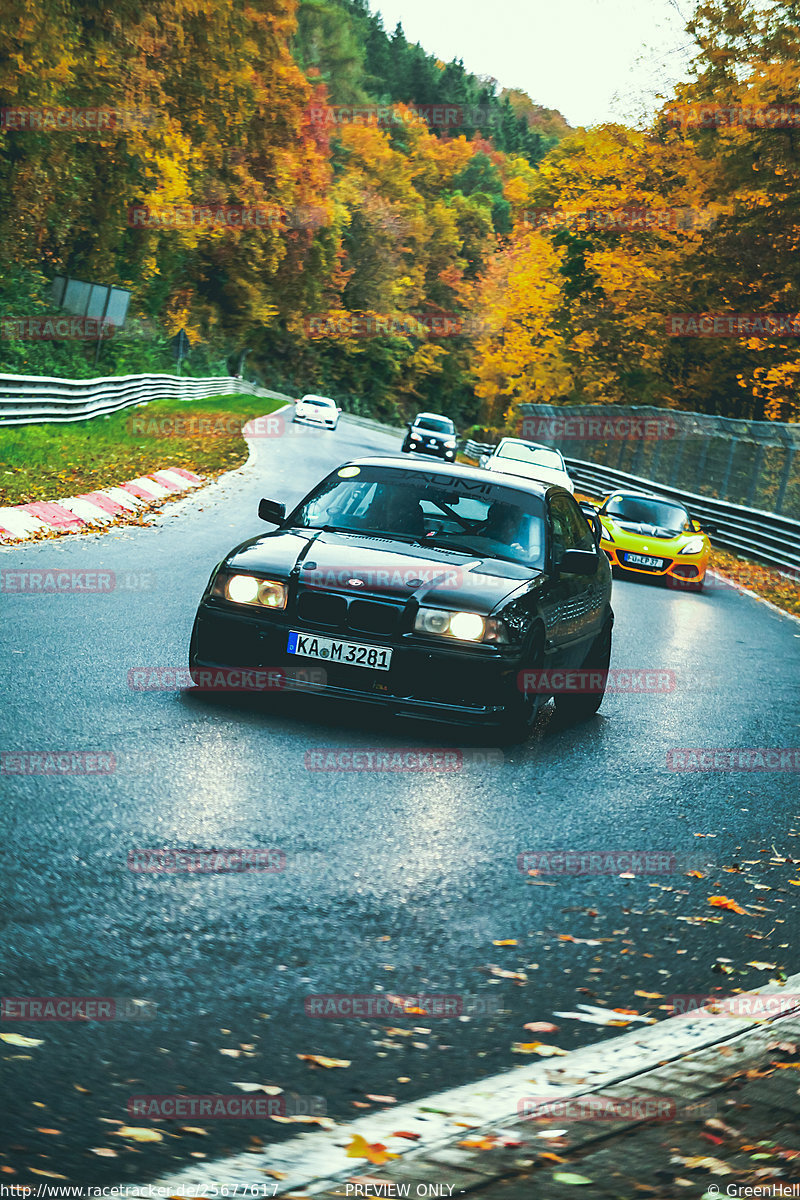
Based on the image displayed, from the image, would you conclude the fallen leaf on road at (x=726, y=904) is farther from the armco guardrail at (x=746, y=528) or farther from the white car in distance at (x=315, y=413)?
the white car in distance at (x=315, y=413)

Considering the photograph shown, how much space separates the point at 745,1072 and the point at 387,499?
5.30m

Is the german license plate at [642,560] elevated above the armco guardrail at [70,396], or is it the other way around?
the armco guardrail at [70,396]

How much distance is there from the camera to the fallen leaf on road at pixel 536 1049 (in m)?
3.74

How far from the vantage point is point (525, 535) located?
27.5ft

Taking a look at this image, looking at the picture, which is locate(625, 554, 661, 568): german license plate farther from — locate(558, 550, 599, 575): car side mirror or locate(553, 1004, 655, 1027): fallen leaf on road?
locate(553, 1004, 655, 1027): fallen leaf on road

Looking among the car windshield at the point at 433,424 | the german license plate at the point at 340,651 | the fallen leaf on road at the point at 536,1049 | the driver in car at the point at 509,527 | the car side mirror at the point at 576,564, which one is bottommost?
the fallen leaf on road at the point at 536,1049

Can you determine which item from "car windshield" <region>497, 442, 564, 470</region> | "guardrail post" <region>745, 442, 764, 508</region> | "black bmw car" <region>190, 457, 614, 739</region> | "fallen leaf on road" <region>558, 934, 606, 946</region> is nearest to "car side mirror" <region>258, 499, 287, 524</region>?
"black bmw car" <region>190, 457, 614, 739</region>

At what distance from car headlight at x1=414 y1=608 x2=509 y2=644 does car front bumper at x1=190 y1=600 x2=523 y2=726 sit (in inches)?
2.5

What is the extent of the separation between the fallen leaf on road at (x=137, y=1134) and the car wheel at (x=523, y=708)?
4.40 metres

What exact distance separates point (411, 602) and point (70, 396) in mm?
21120

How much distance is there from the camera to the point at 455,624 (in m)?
7.22

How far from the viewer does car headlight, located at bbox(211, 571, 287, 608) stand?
24.3 feet

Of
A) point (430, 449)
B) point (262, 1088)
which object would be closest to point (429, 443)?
point (430, 449)

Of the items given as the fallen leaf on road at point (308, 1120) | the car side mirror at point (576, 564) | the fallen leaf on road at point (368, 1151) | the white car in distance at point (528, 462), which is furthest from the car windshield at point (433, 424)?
the fallen leaf on road at point (368, 1151)
